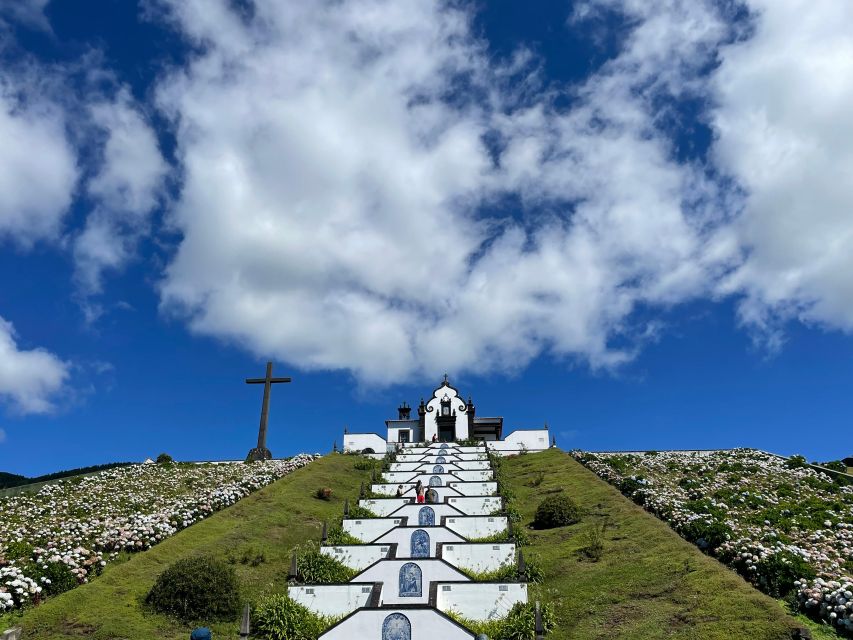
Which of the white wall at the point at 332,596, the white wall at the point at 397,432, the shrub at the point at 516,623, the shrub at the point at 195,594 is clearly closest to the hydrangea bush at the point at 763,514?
the shrub at the point at 516,623

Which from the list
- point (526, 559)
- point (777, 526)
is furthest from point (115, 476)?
point (777, 526)

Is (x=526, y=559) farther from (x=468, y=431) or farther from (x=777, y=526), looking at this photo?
(x=468, y=431)

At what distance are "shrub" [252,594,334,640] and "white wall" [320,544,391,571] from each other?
372cm

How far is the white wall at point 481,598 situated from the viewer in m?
18.4

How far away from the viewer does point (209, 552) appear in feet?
73.1

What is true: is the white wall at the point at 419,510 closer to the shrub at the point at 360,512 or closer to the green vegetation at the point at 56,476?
the shrub at the point at 360,512

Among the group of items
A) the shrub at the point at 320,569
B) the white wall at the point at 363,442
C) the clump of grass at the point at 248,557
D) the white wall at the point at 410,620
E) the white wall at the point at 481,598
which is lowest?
the white wall at the point at 410,620

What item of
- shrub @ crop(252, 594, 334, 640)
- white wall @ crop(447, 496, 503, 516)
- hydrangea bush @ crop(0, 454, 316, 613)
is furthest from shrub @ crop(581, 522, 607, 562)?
hydrangea bush @ crop(0, 454, 316, 613)

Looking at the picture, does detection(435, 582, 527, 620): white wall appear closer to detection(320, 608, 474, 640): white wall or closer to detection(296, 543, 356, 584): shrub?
detection(320, 608, 474, 640): white wall

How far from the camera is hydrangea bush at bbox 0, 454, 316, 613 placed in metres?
18.6

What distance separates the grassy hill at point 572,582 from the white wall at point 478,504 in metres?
1.50

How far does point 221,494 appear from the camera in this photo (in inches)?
1187

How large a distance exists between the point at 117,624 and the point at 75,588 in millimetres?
2688

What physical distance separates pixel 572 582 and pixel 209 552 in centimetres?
1218
